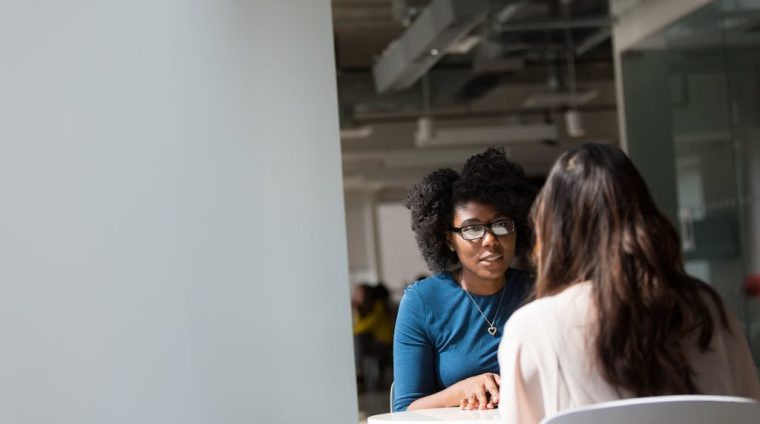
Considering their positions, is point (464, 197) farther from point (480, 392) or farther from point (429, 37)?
point (429, 37)

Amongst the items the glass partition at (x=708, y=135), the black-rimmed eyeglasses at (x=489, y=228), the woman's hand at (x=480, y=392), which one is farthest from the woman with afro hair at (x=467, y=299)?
the glass partition at (x=708, y=135)

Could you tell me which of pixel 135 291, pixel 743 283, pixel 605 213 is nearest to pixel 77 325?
pixel 135 291

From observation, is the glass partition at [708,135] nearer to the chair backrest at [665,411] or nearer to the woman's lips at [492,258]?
the woman's lips at [492,258]

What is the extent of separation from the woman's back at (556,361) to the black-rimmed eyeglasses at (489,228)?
3.80 feet

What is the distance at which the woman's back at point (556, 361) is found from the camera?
186 centimetres

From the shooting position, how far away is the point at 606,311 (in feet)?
6.02

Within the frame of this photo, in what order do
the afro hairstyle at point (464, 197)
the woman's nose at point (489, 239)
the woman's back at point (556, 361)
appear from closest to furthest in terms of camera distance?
the woman's back at point (556, 361), the woman's nose at point (489, 239), the afro hairstyle at point (464, 197)

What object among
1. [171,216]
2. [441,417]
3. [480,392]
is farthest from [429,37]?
[441,417]

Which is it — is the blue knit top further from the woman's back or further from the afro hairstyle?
the woman's back

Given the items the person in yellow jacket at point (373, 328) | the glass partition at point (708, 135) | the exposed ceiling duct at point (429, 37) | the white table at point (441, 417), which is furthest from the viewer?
the person in yellow jacket at point (373, 328)

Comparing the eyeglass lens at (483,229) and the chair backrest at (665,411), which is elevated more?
the eyeglass lens at (483,229)

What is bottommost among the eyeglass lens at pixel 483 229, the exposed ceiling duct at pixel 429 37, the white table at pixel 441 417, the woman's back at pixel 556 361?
the white table at pixel 441 417

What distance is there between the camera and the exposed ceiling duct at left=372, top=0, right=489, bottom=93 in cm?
666

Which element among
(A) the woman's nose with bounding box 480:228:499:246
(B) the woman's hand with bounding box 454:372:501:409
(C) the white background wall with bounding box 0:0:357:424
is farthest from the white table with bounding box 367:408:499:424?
(A) the woman's nose with bounding box 480:228:499:246
